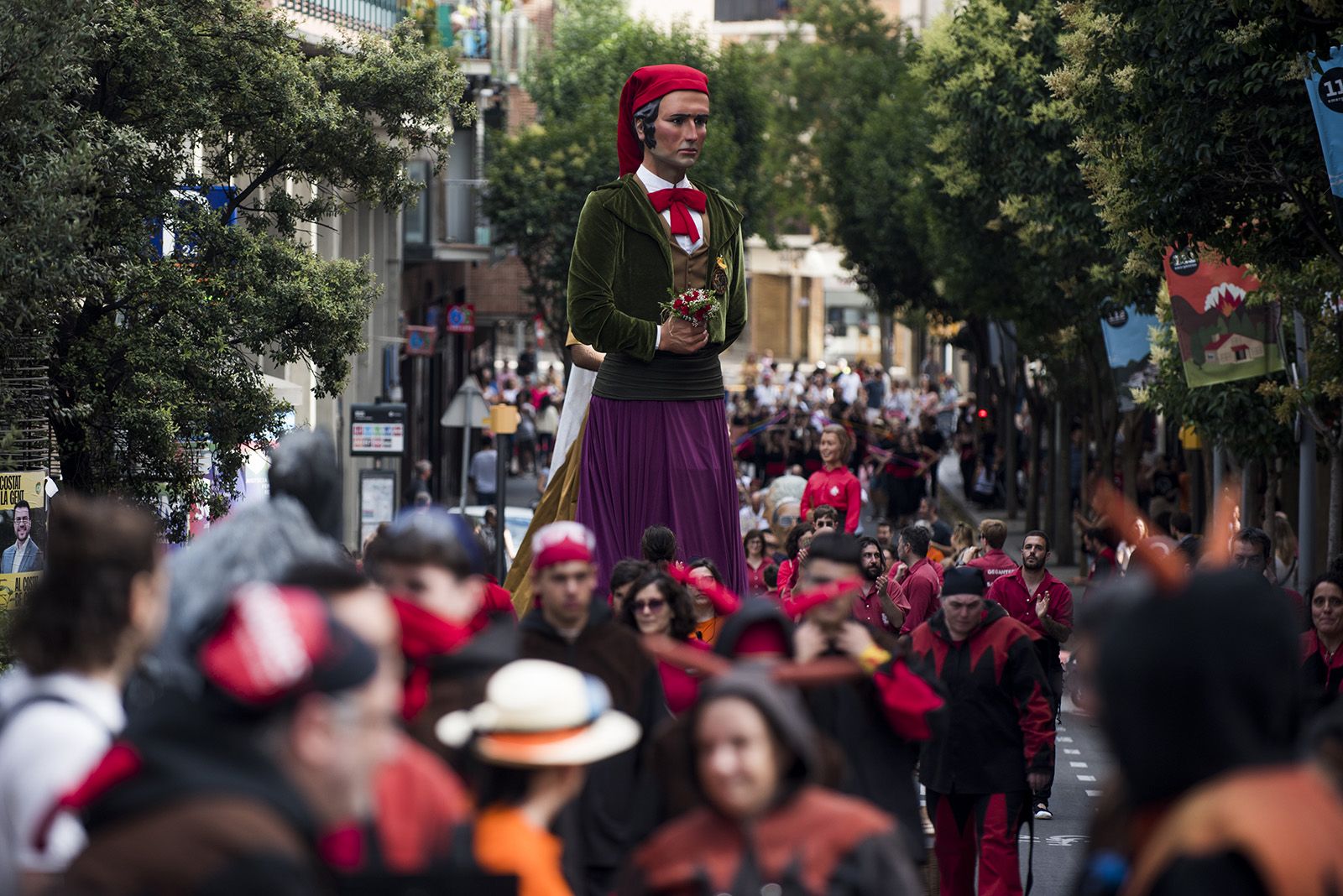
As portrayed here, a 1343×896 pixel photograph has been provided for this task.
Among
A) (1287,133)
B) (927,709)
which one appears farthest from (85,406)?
(927,709)

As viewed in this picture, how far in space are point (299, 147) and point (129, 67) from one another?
63.9 inches

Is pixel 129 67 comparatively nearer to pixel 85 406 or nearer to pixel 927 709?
pixel 85 406

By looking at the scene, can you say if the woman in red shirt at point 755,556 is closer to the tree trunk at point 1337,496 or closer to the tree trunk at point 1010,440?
the tree trunk at point 1337,496

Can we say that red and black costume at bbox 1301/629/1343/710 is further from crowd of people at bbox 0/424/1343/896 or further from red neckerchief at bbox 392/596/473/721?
red neckerchief at bbox 392/596/473/721

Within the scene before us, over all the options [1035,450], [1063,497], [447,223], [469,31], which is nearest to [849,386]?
[447,223]

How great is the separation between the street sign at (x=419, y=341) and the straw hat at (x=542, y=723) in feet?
117

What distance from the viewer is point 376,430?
29.0 meters

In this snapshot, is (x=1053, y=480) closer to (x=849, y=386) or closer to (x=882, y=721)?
(x=849, y=386)

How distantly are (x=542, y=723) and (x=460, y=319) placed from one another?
142 ft

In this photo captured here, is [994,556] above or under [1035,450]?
above

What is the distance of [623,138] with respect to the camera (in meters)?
11.2

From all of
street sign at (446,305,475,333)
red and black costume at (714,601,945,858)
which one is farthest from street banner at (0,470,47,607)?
street sign at (446,305,475,333)

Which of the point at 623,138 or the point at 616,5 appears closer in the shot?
the point at 623,138

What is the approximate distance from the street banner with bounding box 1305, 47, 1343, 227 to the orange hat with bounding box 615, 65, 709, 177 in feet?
13.8
